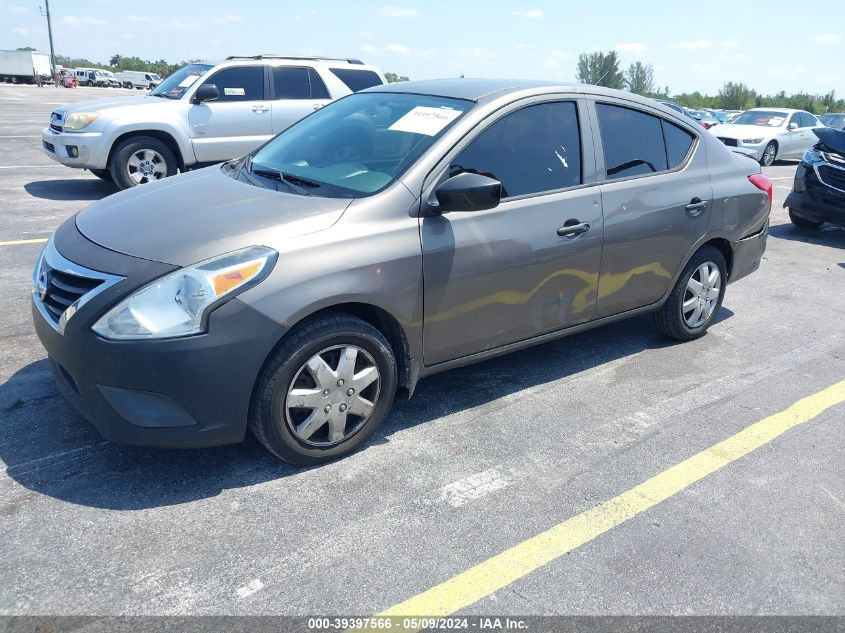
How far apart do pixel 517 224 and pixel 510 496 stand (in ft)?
4.64

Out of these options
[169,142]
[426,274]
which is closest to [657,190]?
[426,274]

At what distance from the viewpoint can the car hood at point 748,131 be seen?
18906mm

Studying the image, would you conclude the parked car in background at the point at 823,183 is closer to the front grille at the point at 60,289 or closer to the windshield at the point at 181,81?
the windshield at the point at 181,81

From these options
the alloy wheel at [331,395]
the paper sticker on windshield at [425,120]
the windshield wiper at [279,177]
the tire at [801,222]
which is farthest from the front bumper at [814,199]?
the alloy wheel at [331,395]

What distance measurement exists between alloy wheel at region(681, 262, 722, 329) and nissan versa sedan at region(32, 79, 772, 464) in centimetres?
11

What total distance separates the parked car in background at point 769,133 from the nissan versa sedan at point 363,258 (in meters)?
15.6

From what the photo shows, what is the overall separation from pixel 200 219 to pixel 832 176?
8202 mm

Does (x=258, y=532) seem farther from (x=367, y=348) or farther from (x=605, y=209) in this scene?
(x=605, y=209)

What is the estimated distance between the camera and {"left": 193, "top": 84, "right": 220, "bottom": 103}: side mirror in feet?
31.4

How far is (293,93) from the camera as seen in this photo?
10383mm

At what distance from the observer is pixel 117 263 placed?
3059 millimetres

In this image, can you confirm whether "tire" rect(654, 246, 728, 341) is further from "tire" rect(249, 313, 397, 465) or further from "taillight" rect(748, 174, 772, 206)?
"tire" rect(249, 313, 397, 465)

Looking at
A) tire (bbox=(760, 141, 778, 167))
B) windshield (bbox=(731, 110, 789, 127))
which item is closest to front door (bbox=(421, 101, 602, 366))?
tire (bbox=(760, 141, 778, 167))

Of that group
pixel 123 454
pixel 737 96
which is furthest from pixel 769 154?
pixel 737 96
